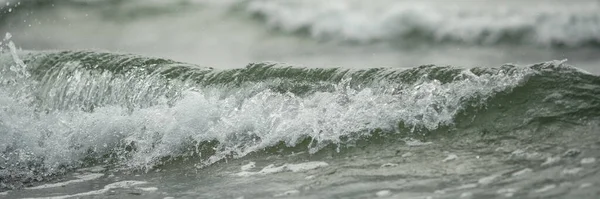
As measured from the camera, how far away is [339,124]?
17.8ft

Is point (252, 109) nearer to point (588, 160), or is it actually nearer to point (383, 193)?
point (383, 193)

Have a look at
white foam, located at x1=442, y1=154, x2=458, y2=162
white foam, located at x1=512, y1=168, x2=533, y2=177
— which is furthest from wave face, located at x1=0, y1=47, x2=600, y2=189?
white foam, located at x1=512, y1=168, x2=533, y2=177

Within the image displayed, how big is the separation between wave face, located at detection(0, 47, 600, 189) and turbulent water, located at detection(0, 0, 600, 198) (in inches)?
0.5

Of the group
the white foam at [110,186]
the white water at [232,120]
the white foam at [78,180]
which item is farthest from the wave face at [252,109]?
the white foam at [110,186]

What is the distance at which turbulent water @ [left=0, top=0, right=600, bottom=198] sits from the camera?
14.3ft

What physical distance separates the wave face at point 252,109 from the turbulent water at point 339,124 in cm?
1

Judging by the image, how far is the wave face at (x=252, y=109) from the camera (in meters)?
5.23

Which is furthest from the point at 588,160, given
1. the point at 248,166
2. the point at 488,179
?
the point at 248,166

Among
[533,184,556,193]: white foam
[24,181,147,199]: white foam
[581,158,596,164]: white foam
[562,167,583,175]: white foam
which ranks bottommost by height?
[533,184,556,193]: white foam

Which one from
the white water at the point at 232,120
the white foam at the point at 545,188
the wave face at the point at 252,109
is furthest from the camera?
the white water at the point at 232,120

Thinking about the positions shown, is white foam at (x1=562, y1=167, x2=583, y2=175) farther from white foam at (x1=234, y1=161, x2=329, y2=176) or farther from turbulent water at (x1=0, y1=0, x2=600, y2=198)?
white foam at (x1=234, y1=161, x2=329, y2=176)

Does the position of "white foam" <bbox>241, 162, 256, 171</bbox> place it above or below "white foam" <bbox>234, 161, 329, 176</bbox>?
above

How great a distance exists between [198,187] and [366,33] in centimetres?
369

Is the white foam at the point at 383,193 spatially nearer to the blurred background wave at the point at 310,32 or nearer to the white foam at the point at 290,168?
the white foam at the point at 290,168
